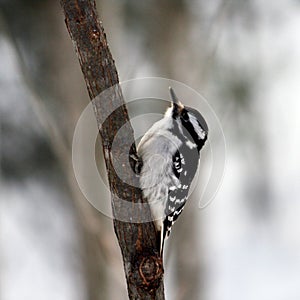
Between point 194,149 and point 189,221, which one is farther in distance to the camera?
point 189,221

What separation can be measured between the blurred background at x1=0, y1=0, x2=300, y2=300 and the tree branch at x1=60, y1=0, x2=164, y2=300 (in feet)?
12.7

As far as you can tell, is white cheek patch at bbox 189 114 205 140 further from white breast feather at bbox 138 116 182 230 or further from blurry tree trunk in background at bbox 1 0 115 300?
blurry tree trunk in background at bbox 1 0 115 300

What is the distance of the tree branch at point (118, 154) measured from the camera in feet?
8.02

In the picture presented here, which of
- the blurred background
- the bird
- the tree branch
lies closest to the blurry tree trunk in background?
the blurred background

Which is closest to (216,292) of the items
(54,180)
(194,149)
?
(54,180)

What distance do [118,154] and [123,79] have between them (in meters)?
3.84

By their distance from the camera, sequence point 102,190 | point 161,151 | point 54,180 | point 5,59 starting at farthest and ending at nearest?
point 54,180 < point 5,59 < point 102,190 < point 161,151

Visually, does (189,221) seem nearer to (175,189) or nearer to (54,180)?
(54,180)

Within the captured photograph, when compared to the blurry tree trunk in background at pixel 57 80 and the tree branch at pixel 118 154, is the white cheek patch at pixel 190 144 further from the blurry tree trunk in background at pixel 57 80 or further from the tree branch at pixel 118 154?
the blurry tree trunk in background at pixel 57 80

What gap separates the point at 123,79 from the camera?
6.31 meters

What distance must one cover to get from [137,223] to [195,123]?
796mm

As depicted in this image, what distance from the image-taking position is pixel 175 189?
10.4ft

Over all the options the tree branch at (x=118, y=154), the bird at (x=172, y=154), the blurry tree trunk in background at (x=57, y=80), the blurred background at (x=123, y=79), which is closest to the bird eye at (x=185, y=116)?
the bird at (x=172, y=154)

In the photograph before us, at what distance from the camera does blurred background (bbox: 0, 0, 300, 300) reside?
6758 millimetres
